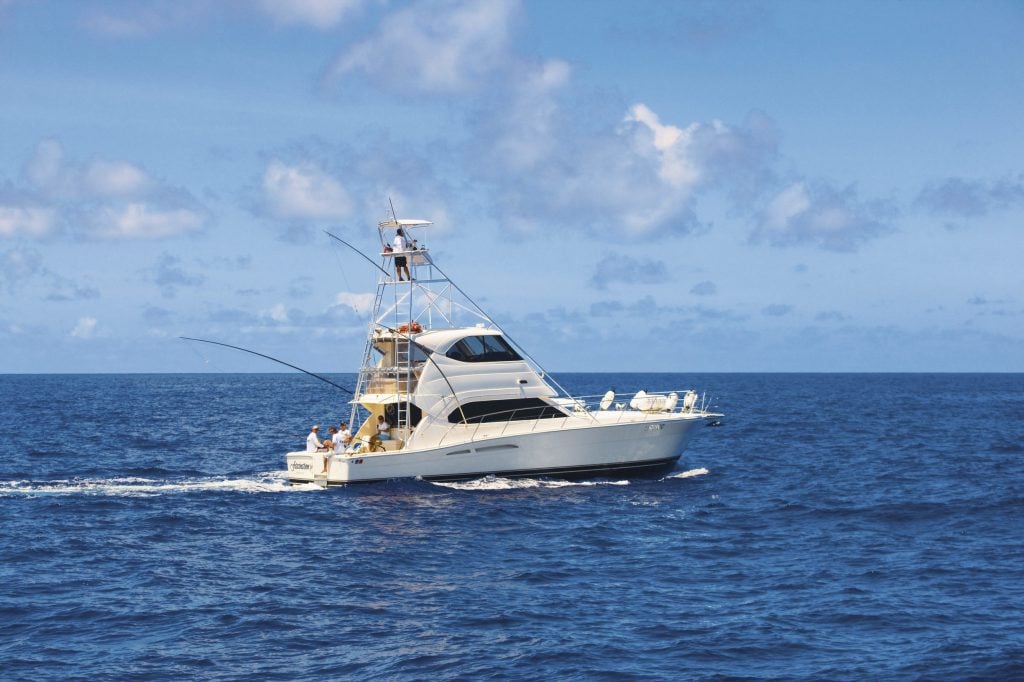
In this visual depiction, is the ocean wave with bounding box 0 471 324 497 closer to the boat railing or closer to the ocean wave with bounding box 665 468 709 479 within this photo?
the boat railing

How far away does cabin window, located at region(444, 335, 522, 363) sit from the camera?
3098 cm

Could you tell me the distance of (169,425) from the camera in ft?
205

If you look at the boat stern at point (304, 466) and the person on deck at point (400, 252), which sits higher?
the person on deck at point (400, 252)

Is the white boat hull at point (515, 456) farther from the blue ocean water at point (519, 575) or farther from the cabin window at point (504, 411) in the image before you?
the blue ocean water at point (519, 575)

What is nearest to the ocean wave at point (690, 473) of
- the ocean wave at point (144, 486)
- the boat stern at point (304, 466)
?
the boat stern at point (304, 466)

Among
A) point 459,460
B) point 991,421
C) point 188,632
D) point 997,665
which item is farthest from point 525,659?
point 991,421

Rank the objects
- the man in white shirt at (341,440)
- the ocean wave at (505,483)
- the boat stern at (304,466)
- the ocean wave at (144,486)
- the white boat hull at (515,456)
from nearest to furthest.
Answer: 1. the ocean wave at (505,483)
2. the white boat hull at (515,456)
3. the ocean wave at (144,486)
4. the boat stern at (304,466)
5. the man in white shirt at (341,440)

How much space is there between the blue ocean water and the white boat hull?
19.4 inches

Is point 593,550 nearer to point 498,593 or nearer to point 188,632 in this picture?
point 498,593

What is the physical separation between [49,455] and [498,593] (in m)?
29.7

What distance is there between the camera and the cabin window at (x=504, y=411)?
100 ft

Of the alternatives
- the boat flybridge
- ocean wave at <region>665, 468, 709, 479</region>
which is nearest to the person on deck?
the boat flybridge

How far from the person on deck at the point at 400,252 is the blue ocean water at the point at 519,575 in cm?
676

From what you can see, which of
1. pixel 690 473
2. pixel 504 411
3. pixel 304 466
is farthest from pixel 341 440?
pixel 690 473
